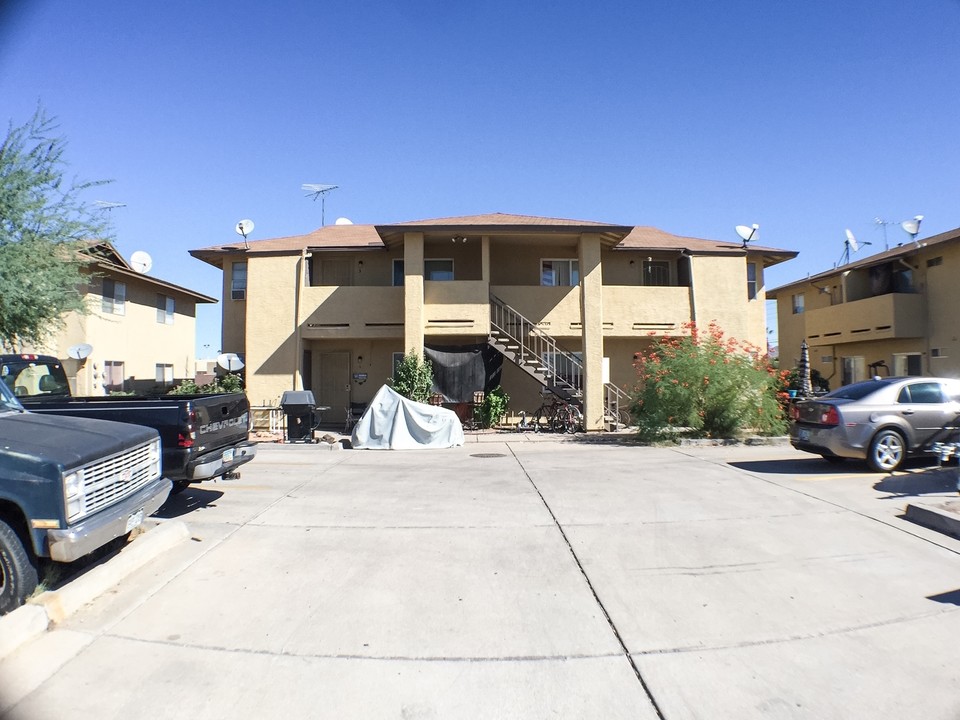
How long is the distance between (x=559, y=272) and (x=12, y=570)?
55.7 feet

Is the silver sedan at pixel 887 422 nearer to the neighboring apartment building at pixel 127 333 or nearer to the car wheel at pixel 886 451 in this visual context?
the car wheel at pixel 886 451

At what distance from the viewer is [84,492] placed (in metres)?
4.52

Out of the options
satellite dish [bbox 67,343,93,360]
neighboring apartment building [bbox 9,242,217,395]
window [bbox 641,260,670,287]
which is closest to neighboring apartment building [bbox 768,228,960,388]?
window [bbox 641,260,670,287]

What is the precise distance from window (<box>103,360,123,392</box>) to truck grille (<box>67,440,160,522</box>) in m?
16.8

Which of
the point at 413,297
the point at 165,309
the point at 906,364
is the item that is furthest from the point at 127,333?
the point at 906,364

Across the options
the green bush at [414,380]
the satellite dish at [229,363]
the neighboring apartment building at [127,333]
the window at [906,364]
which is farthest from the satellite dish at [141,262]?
the window at [906,364]

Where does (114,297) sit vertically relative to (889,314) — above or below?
above

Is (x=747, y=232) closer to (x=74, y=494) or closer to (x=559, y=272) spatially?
(x=559, y=272)

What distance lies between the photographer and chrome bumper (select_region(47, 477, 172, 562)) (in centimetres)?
425

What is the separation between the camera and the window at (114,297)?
1995 cm

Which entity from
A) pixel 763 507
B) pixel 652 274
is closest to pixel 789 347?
pixel 652 274

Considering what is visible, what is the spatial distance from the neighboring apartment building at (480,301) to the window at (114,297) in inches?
138

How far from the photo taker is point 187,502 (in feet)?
26.1

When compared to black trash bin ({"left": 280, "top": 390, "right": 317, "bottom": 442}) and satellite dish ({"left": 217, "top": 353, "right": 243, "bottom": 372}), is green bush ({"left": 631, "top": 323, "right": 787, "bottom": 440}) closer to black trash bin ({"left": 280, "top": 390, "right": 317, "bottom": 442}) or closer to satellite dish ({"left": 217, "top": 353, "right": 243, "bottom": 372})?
black trash bin ({"left": 280, "top": 390, "right": 317, "bottom": 442})
